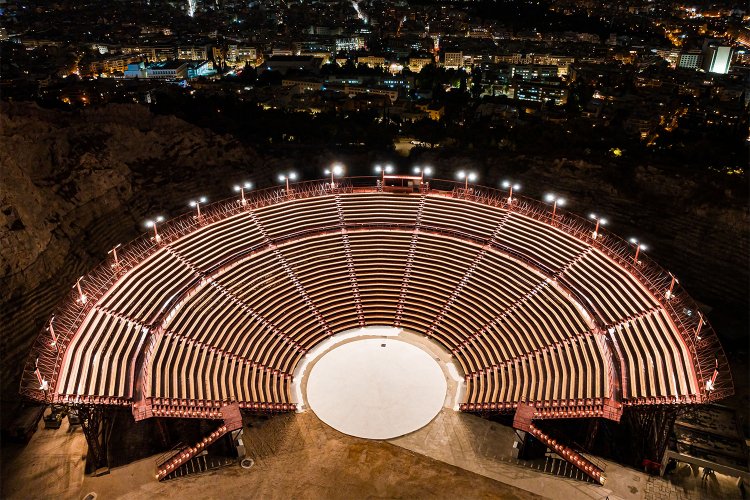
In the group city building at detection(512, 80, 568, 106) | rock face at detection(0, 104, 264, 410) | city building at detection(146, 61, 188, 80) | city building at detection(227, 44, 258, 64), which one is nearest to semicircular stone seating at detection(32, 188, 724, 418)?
rock face at detection(0, 104, 264, 410)

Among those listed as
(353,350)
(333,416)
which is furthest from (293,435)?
(353,350)

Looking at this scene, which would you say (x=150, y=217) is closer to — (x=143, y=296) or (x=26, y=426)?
(x=143, y=296)

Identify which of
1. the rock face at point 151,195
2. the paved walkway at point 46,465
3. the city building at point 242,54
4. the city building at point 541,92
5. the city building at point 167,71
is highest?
the city building at point 242,54

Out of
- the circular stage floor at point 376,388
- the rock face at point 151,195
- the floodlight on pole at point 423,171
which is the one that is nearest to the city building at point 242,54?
the rock face at point 151,195

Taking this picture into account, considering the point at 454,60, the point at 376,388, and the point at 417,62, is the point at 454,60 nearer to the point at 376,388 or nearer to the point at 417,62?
the point at 417,62

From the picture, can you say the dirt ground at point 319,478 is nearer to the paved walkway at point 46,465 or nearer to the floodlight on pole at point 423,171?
the paved walkway at point 46,465
